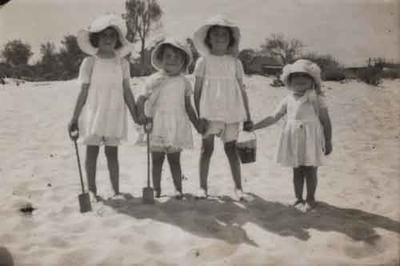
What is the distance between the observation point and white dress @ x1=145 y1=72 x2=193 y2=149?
13.3 ft

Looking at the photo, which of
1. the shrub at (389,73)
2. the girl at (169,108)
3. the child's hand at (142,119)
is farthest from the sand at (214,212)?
the child's hand at (142,119)

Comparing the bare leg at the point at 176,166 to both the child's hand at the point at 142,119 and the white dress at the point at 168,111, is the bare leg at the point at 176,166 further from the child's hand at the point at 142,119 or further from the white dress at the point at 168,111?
the child's hand at the point at 142,119

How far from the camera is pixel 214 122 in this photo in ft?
13.6

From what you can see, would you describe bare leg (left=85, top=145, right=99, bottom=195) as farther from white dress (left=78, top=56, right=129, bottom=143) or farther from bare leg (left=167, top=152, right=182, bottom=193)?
bare leg (left=167, top=152, right=182, bottom=193)

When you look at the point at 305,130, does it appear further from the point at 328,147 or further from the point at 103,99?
the point at 103,99

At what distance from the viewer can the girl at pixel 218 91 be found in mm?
4121

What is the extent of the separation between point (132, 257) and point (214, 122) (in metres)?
1.33

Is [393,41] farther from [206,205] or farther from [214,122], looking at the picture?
[206,205]

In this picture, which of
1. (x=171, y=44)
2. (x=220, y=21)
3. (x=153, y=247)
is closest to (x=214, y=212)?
(x=153, y=247)

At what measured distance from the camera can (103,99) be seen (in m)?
4.07

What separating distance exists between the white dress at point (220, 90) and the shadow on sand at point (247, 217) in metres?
0.67

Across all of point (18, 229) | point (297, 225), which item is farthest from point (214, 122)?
point (18, 229)

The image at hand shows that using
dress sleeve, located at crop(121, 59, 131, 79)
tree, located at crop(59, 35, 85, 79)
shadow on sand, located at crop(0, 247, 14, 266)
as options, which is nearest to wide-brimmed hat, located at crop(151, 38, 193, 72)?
dress sleeve, located at crop(121, 59, 131, 79)

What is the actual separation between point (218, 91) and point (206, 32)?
0.48m
